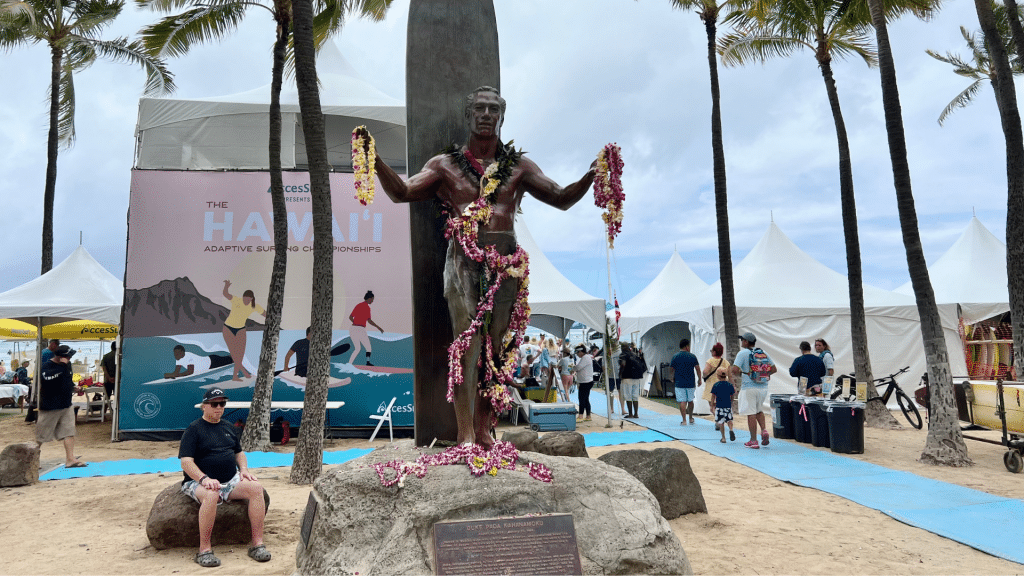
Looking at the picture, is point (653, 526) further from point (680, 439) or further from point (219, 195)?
point (219, 195)

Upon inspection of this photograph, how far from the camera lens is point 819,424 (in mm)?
10117

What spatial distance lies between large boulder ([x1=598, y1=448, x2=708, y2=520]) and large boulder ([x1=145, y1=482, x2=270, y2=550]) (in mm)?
3289

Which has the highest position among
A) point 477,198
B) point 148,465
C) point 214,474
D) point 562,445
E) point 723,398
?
point 477,198

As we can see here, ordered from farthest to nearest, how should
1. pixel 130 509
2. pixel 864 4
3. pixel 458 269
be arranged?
pixel 864 4 → pixel 130 509 → pixel 458 269

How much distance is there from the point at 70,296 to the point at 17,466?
5873 mm

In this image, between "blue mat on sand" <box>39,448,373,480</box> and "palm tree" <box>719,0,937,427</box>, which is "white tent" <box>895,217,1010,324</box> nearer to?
"palm tree" <box>719,0,937,427</box>

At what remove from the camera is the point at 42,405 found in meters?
8.55

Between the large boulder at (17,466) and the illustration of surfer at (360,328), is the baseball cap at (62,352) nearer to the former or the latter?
the large boulder at (17,466)

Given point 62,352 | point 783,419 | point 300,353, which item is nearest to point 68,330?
point 300,353

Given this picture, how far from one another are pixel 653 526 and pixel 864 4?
12.6 m

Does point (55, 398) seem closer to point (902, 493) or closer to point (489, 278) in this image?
point (489, 278)

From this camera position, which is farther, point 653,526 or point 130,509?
point 130,509

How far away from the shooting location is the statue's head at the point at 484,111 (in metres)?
4.18

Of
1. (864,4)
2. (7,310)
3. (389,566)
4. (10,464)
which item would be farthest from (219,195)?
(864,4)
